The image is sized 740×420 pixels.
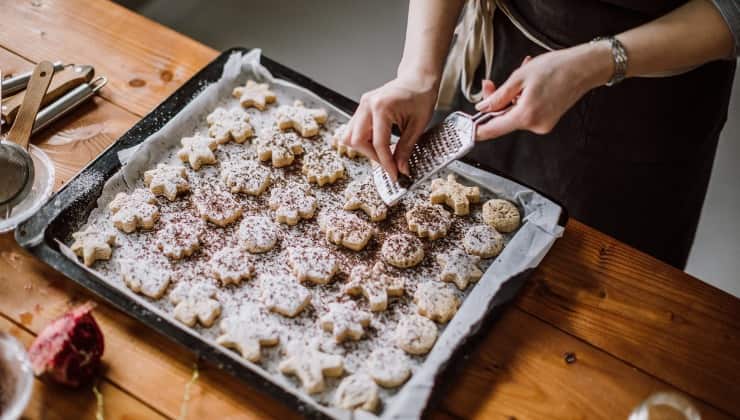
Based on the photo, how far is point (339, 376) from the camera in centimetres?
144

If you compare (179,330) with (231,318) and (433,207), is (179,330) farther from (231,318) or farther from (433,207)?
(433,207)

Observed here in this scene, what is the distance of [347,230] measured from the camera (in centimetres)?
169


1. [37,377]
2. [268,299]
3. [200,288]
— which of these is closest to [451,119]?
[268,299]

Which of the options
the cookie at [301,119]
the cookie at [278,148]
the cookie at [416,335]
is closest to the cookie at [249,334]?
the cookie at [416,335]

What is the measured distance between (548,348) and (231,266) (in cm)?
74

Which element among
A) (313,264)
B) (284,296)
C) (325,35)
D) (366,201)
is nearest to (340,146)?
(366,201)

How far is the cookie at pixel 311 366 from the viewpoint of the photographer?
1396 millimetres

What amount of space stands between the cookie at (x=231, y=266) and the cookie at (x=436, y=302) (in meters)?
0.40

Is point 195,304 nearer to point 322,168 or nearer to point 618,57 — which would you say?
point 322,168

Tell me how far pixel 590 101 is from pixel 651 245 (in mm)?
499

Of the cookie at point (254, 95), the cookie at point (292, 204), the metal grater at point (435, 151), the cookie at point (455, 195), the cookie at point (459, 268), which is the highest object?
the metal grater at point (435, 151)

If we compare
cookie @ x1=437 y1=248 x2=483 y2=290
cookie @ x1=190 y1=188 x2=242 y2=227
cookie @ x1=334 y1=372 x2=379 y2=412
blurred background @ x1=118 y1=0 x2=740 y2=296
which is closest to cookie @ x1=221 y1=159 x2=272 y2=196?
cookie @ x1=190 y1=188 x2=242 y2=227

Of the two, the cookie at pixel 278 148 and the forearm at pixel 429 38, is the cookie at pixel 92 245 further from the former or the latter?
the forearm at pixel 429 38

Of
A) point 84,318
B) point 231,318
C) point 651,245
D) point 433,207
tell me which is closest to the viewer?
point 84,318
